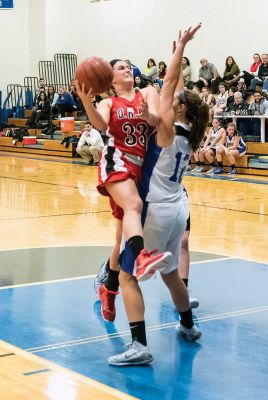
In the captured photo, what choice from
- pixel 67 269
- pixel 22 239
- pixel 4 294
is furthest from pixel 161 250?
pixel 22 239

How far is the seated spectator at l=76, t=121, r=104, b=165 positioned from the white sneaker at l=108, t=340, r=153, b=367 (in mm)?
13833

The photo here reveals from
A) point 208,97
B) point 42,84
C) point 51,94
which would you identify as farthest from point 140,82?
point 42,84

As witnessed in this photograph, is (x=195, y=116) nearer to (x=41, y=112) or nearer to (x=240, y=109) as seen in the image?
(x=240, y=109)

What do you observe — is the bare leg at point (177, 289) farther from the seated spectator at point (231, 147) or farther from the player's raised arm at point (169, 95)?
the seated spectator at point (231, 147)

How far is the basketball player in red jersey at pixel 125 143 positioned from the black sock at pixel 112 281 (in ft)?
2.82

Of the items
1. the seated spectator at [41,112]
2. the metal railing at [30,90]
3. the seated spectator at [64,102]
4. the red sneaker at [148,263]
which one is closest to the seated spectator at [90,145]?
the seated spectator at [64,102]

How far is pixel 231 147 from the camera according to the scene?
53.3 feet

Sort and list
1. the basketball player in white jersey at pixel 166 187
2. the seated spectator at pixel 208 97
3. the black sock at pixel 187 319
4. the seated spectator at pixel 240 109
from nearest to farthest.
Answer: the basketball player in white jersey at pixel 166 187, the black sock at pixel 187 319, the seated spectator at pixel 240 109, the seated spectator at pixel 208 97

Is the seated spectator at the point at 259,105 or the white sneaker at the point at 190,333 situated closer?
the white sneaker at the point at 190,333

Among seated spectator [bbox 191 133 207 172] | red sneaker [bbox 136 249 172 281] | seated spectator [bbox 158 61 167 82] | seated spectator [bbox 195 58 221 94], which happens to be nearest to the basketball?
red sneaker [bbox 136 249 172 281]

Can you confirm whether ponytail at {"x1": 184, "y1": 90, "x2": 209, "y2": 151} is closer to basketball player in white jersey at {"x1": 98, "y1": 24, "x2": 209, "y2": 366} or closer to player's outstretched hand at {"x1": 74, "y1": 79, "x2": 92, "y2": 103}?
basketball player in white jersey at {"x1": 98, "y1": 24, "x2": 209, "y2": 366}

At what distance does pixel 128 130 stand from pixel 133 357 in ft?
4.55

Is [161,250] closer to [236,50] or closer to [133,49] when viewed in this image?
[236,50]

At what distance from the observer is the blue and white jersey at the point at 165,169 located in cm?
474
